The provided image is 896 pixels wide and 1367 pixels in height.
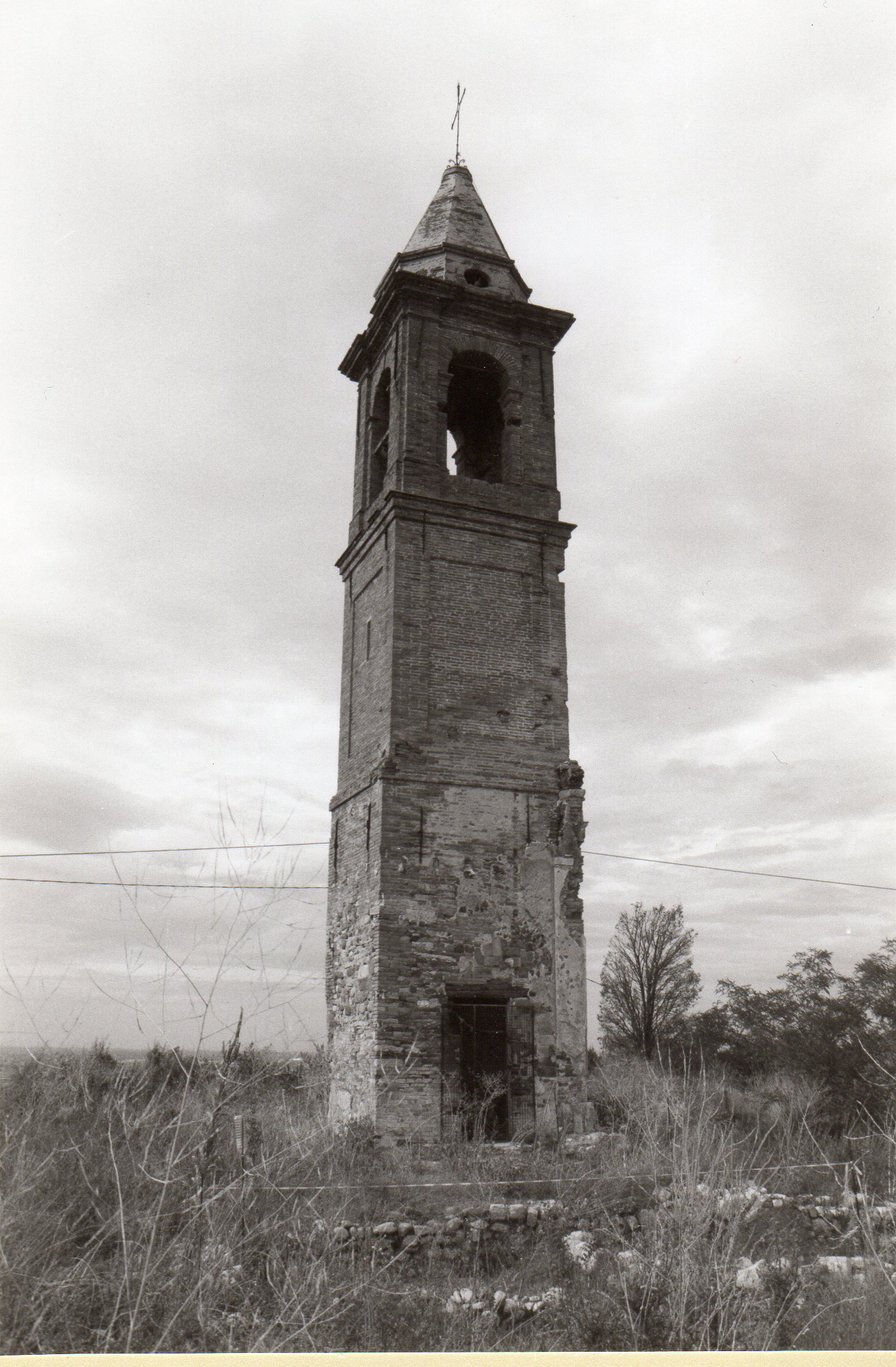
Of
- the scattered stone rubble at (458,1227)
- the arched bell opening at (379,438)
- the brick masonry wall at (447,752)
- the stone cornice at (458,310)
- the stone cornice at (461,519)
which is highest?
the stone cornice at (458,310)

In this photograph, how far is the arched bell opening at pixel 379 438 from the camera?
638 inches

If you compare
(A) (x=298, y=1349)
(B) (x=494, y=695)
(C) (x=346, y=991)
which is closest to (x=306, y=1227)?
(A) (x=298, y=1349)

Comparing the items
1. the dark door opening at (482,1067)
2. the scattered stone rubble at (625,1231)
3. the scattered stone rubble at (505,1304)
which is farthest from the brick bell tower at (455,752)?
the scattered stone rubble at (505,1304)

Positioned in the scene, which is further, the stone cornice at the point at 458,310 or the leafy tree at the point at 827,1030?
the leafy tree at the point at 827,1030

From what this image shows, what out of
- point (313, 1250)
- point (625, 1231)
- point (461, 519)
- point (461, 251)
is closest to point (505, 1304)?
point (313, 1250)

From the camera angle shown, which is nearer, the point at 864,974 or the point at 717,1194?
the point at 717,1194

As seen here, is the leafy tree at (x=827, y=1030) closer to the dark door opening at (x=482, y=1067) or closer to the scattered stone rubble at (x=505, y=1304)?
the dark door opening at (x=482, y=1067)

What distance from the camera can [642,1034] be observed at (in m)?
28.9

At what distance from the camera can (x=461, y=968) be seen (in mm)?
11844

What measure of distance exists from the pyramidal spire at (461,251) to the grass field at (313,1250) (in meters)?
13.8

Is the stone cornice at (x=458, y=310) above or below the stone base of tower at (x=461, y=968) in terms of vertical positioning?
above

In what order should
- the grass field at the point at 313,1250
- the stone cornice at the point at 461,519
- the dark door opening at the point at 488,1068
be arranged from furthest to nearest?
the stone cornice at the point at 461,519, the dark door opening at the point at 488,1068, the grass field at the point at 313,1250

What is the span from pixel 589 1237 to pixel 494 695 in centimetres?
732

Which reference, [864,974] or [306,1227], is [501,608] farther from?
[864,974]
